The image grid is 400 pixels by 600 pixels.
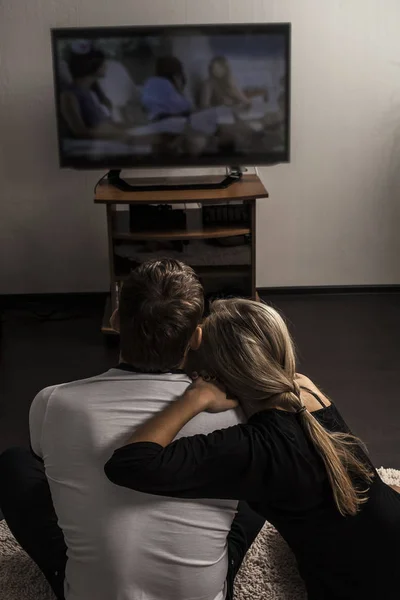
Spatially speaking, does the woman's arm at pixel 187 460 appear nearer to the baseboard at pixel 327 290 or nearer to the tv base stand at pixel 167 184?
the tv base stand at pixel 167 184

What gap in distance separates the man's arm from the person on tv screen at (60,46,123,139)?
6.87ft

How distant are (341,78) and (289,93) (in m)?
0.44

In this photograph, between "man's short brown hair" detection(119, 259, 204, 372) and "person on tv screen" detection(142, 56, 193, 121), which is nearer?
"man's short brown hair" detection(119, 259, 204, 372)

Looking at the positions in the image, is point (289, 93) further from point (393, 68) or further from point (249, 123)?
point (393, 68)

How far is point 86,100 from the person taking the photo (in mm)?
3377

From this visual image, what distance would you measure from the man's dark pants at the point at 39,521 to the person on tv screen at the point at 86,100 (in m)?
1.83

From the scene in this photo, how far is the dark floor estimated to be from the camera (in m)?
2.76

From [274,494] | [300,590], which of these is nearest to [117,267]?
[300,590]

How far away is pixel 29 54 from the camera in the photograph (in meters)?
3.61

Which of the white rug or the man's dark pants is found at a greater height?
the man's dark pants

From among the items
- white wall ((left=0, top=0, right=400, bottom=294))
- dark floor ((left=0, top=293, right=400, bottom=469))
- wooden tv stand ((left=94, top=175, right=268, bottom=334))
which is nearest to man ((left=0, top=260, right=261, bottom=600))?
dark floor ((left=0, top=293, right=400, bottom=469))

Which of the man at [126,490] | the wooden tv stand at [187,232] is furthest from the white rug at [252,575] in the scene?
the wooden tv stand at [187,232]

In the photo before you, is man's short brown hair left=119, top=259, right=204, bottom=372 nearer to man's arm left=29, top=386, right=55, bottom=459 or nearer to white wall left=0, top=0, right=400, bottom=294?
man's arm left=29, top=386, right=55, bottom=459

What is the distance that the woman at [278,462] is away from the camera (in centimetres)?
138
